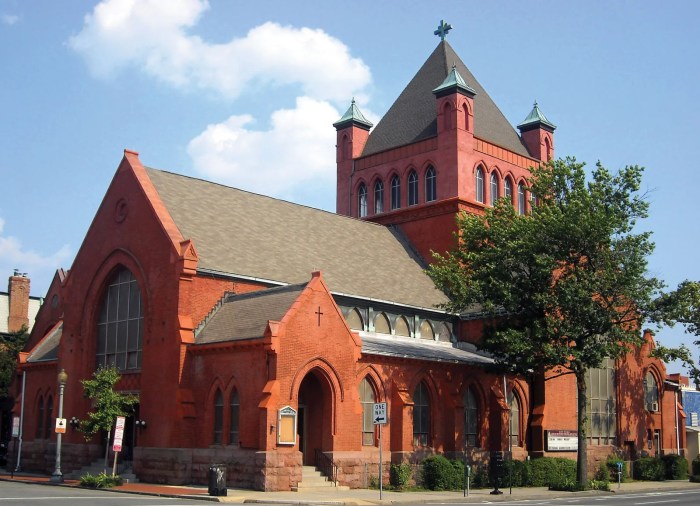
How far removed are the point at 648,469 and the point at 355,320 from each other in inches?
747

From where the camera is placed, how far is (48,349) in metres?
46.0

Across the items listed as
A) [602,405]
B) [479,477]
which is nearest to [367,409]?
[479,477]

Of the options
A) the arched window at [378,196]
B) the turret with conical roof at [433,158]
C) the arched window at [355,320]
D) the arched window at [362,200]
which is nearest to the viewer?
the arched window at [355,320]

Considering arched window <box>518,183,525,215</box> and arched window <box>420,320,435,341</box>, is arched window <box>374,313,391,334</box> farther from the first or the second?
arched window <box>518,183,525,215</box>

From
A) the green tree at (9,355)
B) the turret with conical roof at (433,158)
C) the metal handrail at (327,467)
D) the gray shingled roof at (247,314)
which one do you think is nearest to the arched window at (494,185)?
the turret with conical roof at (433,158)

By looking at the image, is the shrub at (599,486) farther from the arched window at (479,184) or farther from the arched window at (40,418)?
the arched window at (40,418)

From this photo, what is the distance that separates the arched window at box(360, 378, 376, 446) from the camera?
36.4 metres

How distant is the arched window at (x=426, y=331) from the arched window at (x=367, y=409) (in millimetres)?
8056

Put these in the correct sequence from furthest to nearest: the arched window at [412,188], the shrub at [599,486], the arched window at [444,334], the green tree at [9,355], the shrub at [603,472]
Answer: the green tree at [9,355], the arched window at [412,188], the arched window at [444,334], the shrub at [603,472], the shrub at [599,486]

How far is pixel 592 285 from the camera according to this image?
35.8m

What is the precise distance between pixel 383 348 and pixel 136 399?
10.6m

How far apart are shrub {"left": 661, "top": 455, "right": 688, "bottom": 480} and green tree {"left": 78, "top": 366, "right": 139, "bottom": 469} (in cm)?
2954

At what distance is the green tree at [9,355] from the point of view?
54062 millimetres

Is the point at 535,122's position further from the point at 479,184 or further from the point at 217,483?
the point at 217,483
